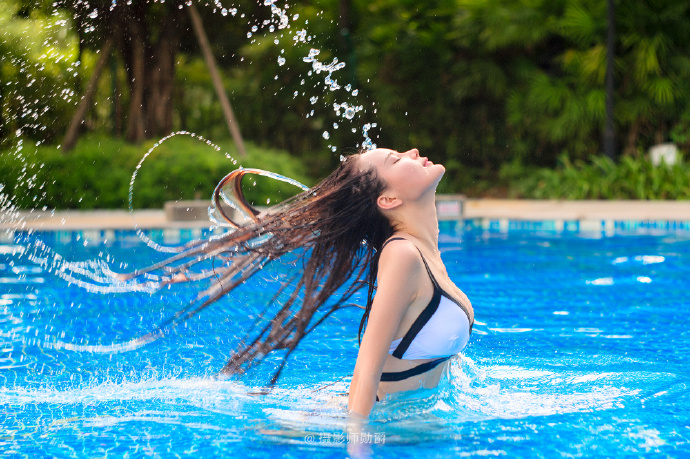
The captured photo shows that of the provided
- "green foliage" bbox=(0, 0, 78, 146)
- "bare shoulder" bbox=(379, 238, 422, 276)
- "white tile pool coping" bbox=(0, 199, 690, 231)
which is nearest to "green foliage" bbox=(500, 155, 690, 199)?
"white tile pool coping" bbox=(0, 199, 690, 231)

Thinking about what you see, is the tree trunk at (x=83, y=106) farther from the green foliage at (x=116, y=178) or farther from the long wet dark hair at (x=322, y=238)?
the long wet dark hair at (x=322, y=238)

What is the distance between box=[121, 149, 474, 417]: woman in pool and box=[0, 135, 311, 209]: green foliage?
867 cm

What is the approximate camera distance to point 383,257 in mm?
2436

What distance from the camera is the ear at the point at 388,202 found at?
2.58m

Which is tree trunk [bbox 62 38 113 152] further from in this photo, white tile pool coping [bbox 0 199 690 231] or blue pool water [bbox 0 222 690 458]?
blue pool water [bbox 0 222 690 458]

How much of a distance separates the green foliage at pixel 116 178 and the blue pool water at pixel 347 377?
13.3 feet

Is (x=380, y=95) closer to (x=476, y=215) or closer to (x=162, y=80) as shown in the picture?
(x=162, y=80)

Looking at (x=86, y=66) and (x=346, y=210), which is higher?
(x=346, y=210)

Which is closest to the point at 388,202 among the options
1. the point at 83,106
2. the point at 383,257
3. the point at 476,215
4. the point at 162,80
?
the point at 383,257

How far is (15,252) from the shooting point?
8.72 meters

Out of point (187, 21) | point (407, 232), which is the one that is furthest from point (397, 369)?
point (187, 21)

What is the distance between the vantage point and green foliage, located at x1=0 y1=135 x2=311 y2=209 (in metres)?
11.5

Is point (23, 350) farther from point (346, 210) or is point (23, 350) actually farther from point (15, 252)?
point (15, 252)

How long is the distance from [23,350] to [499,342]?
2683 millimetres
